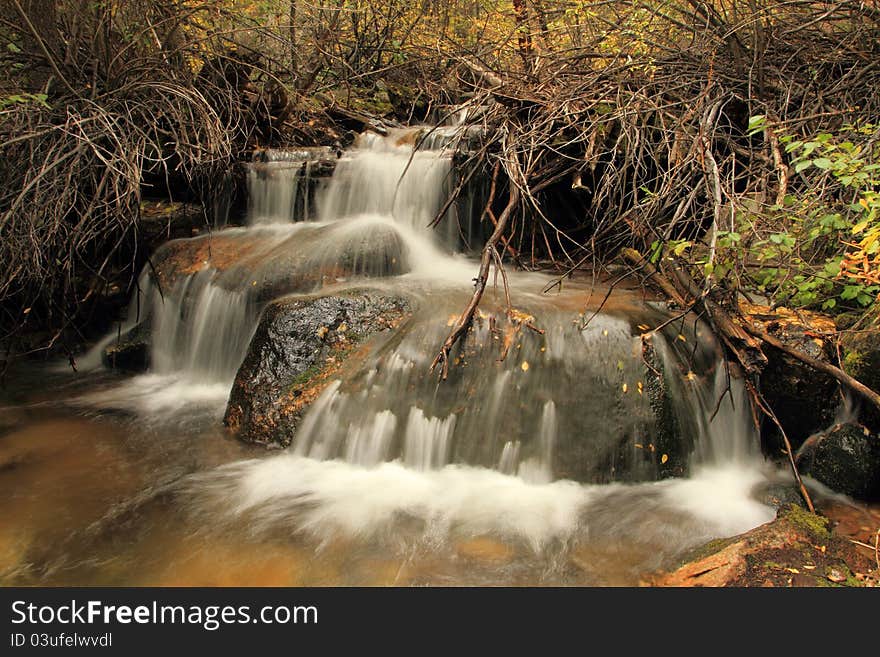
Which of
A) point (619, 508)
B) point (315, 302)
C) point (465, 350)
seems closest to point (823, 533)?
point (619, 508)

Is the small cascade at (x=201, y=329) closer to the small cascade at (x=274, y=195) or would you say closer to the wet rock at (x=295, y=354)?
the wet rock at (x=295, y=354)

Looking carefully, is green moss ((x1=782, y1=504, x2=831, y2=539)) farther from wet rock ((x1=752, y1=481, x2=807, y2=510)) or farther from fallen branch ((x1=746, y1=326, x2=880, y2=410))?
fallen branch ((x1=746, y1=326, x2=880, y2=410))

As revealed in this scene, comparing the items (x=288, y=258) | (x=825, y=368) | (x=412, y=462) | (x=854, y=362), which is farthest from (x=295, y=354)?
(x=854, y=362)

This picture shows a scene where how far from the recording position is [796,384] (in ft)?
12.5

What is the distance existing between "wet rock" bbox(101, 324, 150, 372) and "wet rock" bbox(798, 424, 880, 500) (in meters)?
6.04

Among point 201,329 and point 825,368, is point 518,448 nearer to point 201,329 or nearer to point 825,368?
point 825,368

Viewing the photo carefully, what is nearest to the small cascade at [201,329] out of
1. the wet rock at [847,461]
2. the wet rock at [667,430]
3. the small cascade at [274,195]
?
the small cascade at [274,195]

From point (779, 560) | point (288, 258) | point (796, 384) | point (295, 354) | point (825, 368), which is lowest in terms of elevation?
point (779, 560)

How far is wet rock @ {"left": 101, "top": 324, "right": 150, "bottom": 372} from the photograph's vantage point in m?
5.80

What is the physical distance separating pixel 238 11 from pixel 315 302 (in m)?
5.02

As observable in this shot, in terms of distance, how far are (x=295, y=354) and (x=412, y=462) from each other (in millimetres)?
1348

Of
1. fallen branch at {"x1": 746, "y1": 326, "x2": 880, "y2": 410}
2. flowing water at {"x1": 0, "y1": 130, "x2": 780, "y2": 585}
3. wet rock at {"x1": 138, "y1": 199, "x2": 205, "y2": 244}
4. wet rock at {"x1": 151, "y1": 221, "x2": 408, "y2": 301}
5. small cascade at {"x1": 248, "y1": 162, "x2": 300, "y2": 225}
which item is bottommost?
flowing water at {"x1": 0, "y1": 130, "x2": 780, "y2": 585}

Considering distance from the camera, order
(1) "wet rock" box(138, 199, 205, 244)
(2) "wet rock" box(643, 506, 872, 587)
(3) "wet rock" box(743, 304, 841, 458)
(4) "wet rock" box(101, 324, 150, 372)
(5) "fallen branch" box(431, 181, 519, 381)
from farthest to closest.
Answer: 1. (1) "wet rock" box(138, 199, 205, 244)
2. (4) "wet rock" box(101, 324, 150, 372)
3. (5) "fallen branch" box(431, 181, 519, 381)
4. (3) "wet rock" box(743, 304, 841, 458)
5. (2) "wet rock" box(643, 506, 872, 587)

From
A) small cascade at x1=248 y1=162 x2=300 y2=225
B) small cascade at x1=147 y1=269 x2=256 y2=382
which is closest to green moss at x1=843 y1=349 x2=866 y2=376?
small cascade at x1=147 y1=269 x2=256 y2=382
